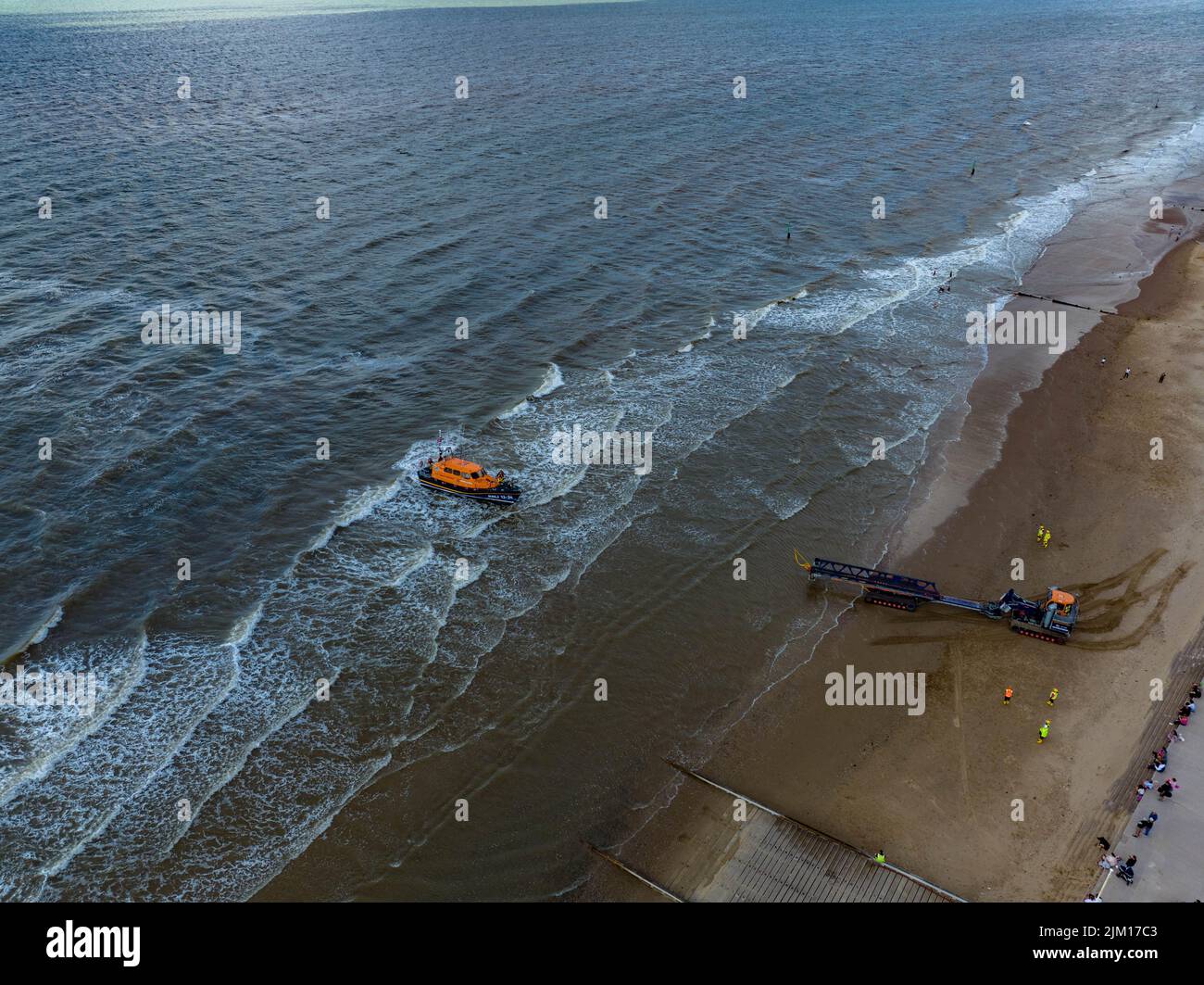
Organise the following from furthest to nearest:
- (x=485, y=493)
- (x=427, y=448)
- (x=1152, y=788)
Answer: (x=427, y=448)
(x=485, y=493)
(x=1152, y=788)

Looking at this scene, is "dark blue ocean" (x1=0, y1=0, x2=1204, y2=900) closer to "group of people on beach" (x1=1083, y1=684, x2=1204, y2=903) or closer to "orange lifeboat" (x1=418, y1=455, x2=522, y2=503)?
"orange lifeboat" (x1=418, y1=455, x2=522, y2=503)

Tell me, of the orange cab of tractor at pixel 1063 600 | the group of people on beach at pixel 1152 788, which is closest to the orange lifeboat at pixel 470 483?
the orange cab of tractor at pixel 1063 600

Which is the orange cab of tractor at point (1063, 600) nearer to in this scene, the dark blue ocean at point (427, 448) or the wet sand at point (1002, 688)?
the wet sand at point (1002, 688)

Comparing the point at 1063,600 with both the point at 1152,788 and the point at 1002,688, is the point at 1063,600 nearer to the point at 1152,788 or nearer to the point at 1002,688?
the point at 1002,688

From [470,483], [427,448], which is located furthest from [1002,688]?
[427,448]

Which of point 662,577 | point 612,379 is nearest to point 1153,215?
point 612,379

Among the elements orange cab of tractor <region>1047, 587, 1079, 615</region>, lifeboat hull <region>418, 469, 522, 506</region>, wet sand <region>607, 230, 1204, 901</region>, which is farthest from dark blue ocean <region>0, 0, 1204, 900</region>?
orange cab of tractor <region>1047, 587, 1079, 615</region>
